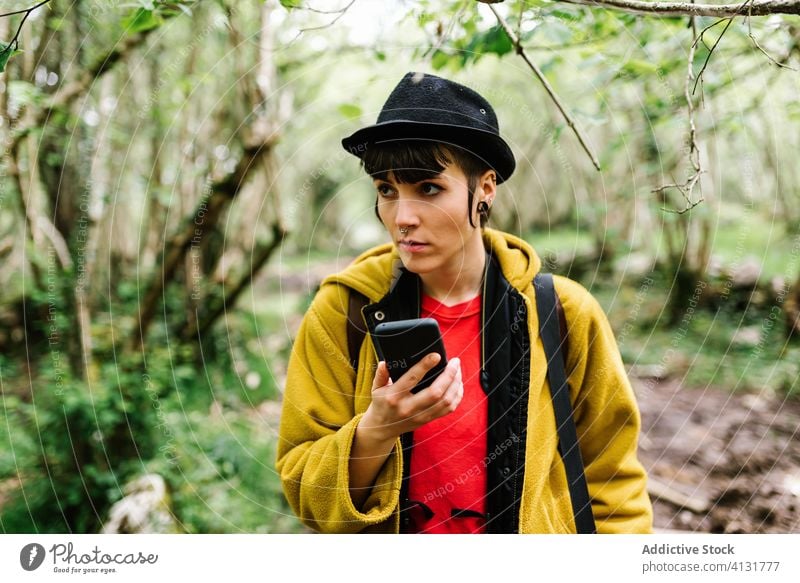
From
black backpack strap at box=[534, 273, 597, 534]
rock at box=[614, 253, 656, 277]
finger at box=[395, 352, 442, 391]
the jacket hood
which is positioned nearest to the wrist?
finger at box=[395, 352, 442, 391]

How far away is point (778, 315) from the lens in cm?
420

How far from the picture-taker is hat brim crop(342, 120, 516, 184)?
1.14m

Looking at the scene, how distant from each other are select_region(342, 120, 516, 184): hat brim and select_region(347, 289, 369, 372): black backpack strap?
346mm

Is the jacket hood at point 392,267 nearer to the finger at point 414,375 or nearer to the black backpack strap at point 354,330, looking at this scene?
the black backpack strap at point 354,330

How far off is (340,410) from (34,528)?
214cm

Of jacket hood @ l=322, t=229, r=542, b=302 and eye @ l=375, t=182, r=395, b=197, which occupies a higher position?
→ eye @ l=375, t=182, r=395, b=197

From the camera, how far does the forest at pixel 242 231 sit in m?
1.78

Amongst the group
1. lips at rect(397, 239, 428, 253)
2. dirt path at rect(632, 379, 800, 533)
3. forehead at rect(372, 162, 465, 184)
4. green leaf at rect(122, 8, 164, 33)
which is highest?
green leaf at rect(122, 8, 164, 33)

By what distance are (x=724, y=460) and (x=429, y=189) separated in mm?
2493

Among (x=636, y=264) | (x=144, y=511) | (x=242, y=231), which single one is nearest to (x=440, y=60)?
(x=144, y=511)

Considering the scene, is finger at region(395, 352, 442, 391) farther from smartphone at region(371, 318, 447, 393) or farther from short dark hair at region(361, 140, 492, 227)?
short dark hair at region(361, 140, 492, 227)

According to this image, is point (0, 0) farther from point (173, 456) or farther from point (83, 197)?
point (173, 456)

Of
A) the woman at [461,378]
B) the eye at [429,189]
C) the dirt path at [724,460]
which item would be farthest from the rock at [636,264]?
the eye at [429,189]
